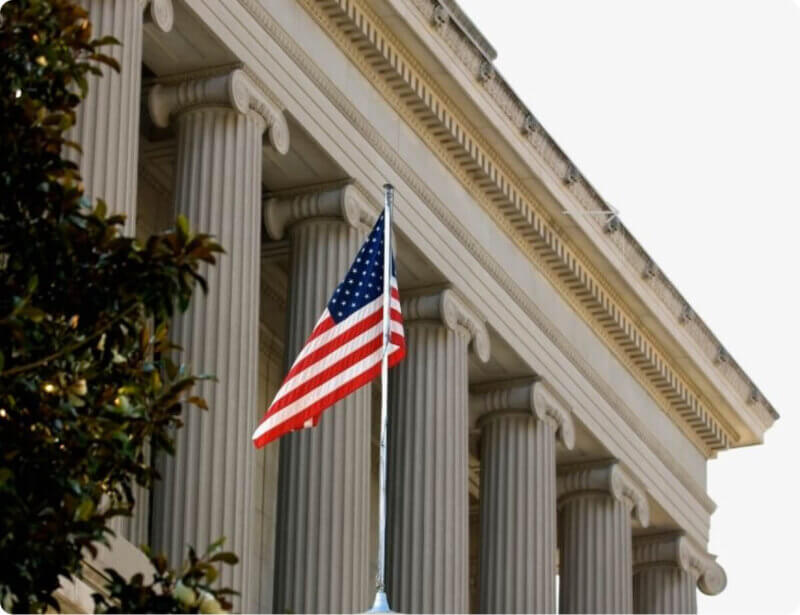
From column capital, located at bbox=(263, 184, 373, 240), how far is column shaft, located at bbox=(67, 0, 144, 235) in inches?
253

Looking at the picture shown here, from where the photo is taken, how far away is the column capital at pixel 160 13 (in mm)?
34781

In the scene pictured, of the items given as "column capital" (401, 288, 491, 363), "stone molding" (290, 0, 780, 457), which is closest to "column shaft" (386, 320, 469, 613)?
"column capital" (401, 288, 491, 363)

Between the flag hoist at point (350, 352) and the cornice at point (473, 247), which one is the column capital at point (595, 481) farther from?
the flag hoist at point (350, 352)

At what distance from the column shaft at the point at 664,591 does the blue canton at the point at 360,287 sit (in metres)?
24.3

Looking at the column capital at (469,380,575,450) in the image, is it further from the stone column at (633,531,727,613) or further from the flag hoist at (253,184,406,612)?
the flag hoist at (253,184,406,612)

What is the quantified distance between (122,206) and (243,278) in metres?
4.09

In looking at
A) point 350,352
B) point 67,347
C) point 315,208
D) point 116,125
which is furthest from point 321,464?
point 67,347

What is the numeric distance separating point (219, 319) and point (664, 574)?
21.2 metres

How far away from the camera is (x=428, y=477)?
42594 millimetres

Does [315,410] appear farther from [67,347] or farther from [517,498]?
[517,498]

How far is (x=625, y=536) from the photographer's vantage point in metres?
50.9

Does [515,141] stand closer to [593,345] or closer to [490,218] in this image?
[490,218]

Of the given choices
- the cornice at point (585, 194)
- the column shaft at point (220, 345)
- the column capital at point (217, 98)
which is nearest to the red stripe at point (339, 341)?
the column shaft at point (220, 345)

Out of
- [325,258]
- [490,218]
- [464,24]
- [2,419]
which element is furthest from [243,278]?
[2,419]
